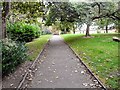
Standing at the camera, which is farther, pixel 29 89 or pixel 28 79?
pixel 28 79

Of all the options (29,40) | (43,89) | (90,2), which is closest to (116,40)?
Result: (90,2)

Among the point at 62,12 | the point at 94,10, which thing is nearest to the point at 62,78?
the point at 62,12

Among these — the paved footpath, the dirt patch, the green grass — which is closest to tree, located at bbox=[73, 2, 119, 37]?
the green grass

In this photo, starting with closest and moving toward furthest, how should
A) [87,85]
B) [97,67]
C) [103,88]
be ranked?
[103,88] < [87,85] < [97,67]

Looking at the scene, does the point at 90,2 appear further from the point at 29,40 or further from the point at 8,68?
the point at 8,68

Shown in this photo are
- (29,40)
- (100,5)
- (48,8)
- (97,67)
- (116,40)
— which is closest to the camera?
(97,67)

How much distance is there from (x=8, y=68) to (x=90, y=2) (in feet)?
50.4

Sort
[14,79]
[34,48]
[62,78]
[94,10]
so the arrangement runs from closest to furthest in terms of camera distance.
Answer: [14,79]
[62,78]
[34,48]
[94,10]

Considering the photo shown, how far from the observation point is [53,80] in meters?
7.20

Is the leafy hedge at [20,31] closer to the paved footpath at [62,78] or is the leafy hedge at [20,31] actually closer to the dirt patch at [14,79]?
the dirt patch at [14,79]

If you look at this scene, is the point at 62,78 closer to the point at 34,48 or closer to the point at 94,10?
the point at 34,48

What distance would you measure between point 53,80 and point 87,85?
1202 mm

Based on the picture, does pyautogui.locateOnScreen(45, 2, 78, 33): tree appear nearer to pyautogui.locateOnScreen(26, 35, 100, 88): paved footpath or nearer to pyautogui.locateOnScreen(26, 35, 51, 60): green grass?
pyautogui.locateOnScreen(26, 35, 51, 60): green grass

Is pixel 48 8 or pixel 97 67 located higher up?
pixel 48 8
